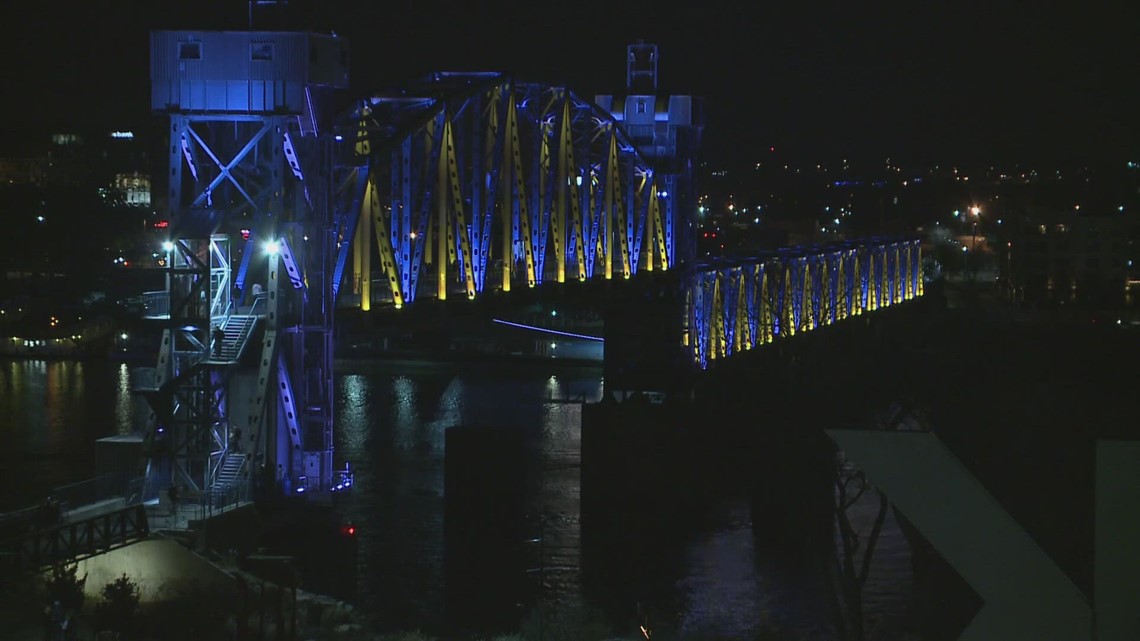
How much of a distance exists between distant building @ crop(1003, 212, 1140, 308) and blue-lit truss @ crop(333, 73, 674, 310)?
116ft

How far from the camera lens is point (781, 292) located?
50688 mm

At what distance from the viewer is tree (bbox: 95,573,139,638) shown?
47.4ft

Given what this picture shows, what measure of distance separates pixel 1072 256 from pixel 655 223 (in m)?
40.3

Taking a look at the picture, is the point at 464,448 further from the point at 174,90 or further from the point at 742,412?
Answer: the point at 174,90

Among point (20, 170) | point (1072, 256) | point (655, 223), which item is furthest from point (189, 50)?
point (20, 170)

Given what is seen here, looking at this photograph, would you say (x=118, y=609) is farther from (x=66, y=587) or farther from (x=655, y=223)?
(x=655, y=223)

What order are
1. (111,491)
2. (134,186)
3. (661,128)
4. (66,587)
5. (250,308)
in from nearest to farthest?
1. (66,587)
2. (111,491)
3. (250,308)
4. (661,128)
5. (134,186)

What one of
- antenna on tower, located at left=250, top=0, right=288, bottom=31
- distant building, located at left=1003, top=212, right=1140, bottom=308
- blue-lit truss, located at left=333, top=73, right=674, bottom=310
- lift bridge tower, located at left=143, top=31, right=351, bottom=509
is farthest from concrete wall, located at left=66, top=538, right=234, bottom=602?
distant building, located at left=1003, top=212, right=1140, bottom=308

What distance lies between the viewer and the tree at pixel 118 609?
569 inches

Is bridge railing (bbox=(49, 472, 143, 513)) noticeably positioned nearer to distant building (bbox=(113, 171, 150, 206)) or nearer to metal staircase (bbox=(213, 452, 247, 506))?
metal staircase (bbox=(213, 452, 247, 506))

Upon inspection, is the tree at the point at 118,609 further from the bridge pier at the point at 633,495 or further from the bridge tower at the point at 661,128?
the bridge tower at the point at 661,128

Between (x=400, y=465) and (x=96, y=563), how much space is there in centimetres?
2037

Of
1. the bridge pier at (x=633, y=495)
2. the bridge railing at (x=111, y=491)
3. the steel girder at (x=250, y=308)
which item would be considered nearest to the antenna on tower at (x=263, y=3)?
the steel girder at (x=250, y=308)

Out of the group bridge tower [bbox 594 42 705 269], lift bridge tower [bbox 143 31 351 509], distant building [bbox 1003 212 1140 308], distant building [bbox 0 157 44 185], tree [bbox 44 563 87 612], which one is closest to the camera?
tree [bbox 44 563 87 612]
